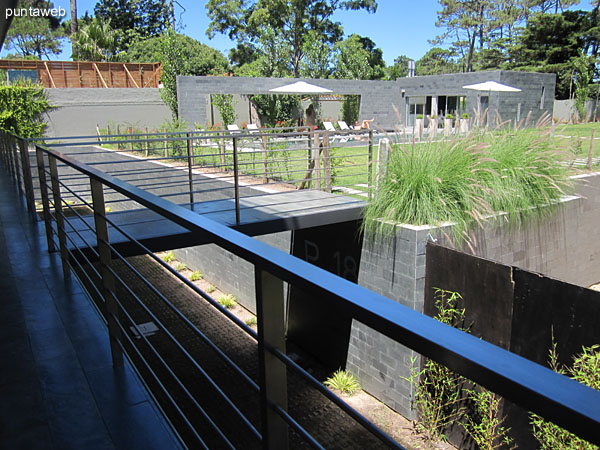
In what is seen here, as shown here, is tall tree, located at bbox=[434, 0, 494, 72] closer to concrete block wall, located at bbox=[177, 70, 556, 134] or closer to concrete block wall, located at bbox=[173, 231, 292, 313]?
concrete block wall, located at bbox=[177, 70, 556, 134]

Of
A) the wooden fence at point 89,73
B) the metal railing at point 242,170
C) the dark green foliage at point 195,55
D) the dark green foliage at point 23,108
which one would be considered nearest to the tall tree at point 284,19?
the dark green foliage at point 195,55

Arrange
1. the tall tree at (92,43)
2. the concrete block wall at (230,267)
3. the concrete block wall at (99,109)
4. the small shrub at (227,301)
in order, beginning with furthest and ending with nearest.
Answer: the tall tree at (92,43) → the concrete block wall at (99,109) → the small shrub at (227,301) → the concrete block wall at (230,267)

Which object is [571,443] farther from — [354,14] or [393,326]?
[354,14]

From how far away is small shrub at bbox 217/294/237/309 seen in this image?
9.34m

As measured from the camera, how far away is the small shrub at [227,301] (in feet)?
30.6

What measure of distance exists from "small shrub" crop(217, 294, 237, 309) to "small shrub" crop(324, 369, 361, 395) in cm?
299

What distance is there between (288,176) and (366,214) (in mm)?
4063

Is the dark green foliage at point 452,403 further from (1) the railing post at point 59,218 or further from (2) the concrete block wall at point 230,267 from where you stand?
(1) the railing post at point 59,218

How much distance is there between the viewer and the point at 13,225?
5320 millimetres

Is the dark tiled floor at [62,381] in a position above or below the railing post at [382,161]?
below

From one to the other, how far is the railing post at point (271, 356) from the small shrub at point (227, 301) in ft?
26.7

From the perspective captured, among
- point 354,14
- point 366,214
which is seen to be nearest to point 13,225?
point 366,214

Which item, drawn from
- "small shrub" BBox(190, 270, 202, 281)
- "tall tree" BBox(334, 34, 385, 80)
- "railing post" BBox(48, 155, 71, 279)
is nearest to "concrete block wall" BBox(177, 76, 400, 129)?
"tall tree" BBox(334, 34, 385, 80)

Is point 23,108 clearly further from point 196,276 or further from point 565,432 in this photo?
point 565,432
